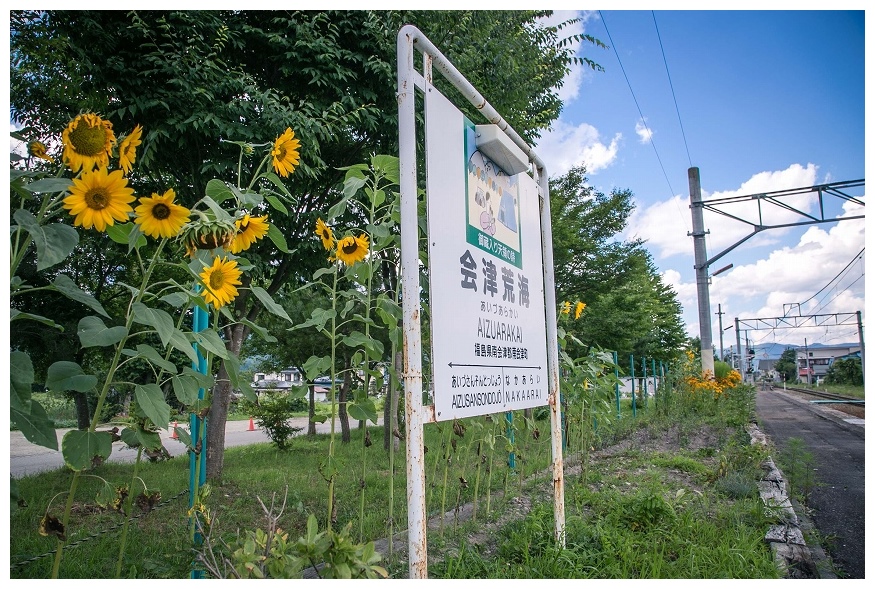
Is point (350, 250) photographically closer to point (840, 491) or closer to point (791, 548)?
point (791, 548)

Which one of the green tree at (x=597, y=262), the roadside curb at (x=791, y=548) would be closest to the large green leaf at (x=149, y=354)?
the roadside curb at (x=791, y=548)

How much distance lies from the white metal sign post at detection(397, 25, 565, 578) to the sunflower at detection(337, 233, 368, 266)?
388 mm

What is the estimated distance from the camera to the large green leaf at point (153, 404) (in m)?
1.41

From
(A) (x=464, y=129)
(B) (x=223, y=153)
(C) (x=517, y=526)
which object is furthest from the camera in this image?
(B) (x=223, y=153)

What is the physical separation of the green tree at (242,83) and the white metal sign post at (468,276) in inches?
65.8

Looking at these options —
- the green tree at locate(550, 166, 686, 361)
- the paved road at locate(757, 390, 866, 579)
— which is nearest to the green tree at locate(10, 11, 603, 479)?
the paved road at locate(757, 390, 866, 579)

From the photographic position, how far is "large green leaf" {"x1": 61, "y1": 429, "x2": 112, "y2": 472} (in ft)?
4.59

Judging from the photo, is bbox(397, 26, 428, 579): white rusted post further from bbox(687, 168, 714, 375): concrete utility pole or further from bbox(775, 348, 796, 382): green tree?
bbox(775, 348, 796, 382): green tree

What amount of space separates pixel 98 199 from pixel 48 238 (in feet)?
0.47

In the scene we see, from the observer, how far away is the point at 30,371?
1324 mm

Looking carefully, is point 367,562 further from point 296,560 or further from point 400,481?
point 400,481

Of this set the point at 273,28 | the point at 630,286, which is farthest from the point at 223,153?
the point at 630,286

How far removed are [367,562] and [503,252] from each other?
4.50 feet

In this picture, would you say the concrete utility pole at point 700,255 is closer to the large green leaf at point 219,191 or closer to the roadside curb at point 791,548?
the roadside curb at point 791,548
